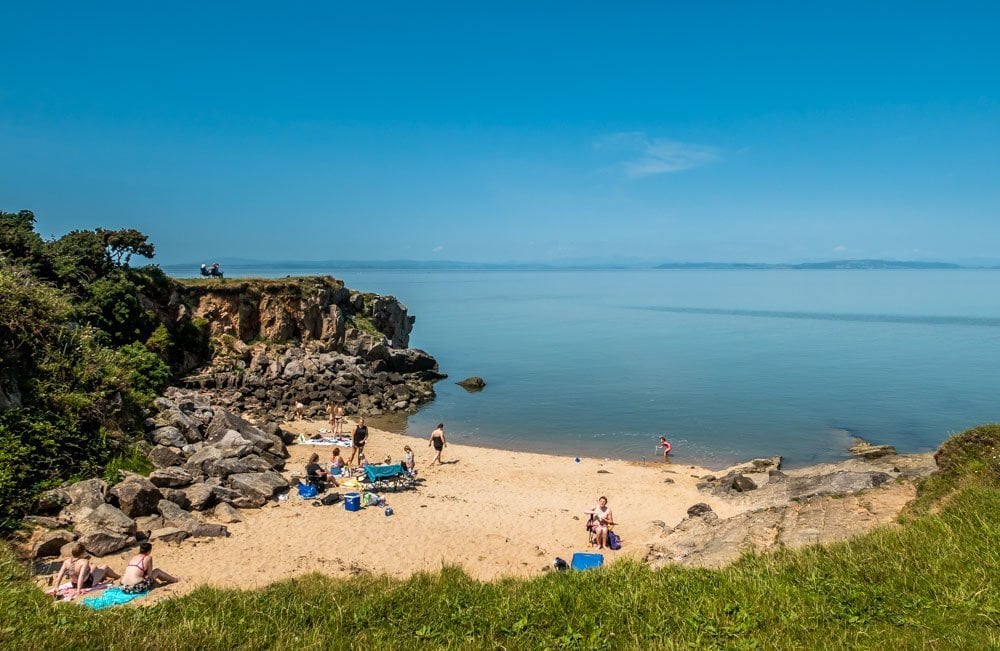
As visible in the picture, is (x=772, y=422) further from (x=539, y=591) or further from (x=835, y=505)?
(x=539, y=591)

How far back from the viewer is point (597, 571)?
360 inches

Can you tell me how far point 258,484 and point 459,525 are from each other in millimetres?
6064

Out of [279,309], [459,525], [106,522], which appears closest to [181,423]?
[106,522]

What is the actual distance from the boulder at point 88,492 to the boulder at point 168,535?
1.58 m

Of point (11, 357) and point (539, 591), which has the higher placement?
point (11, 357)

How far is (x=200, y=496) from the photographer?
15859 mm

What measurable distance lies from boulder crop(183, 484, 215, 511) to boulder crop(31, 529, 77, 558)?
299cm

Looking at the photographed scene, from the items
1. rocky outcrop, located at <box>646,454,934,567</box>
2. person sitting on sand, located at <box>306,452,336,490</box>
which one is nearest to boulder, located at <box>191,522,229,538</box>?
person sitting on sand, located at <box>306,452,336,490</box>

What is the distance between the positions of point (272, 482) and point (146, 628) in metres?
10.9

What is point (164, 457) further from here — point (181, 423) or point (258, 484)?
point (181, 423)

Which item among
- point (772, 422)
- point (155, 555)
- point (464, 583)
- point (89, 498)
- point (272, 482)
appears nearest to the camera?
point (464, 583)

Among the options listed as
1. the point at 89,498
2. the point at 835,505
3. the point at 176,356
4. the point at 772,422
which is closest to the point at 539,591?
the point at 835,505

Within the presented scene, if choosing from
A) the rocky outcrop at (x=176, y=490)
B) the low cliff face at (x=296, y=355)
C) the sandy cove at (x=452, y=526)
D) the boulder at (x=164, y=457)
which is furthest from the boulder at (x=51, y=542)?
the low cliff face at (x=296, y=355)

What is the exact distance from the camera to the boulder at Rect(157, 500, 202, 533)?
46.8 feet
